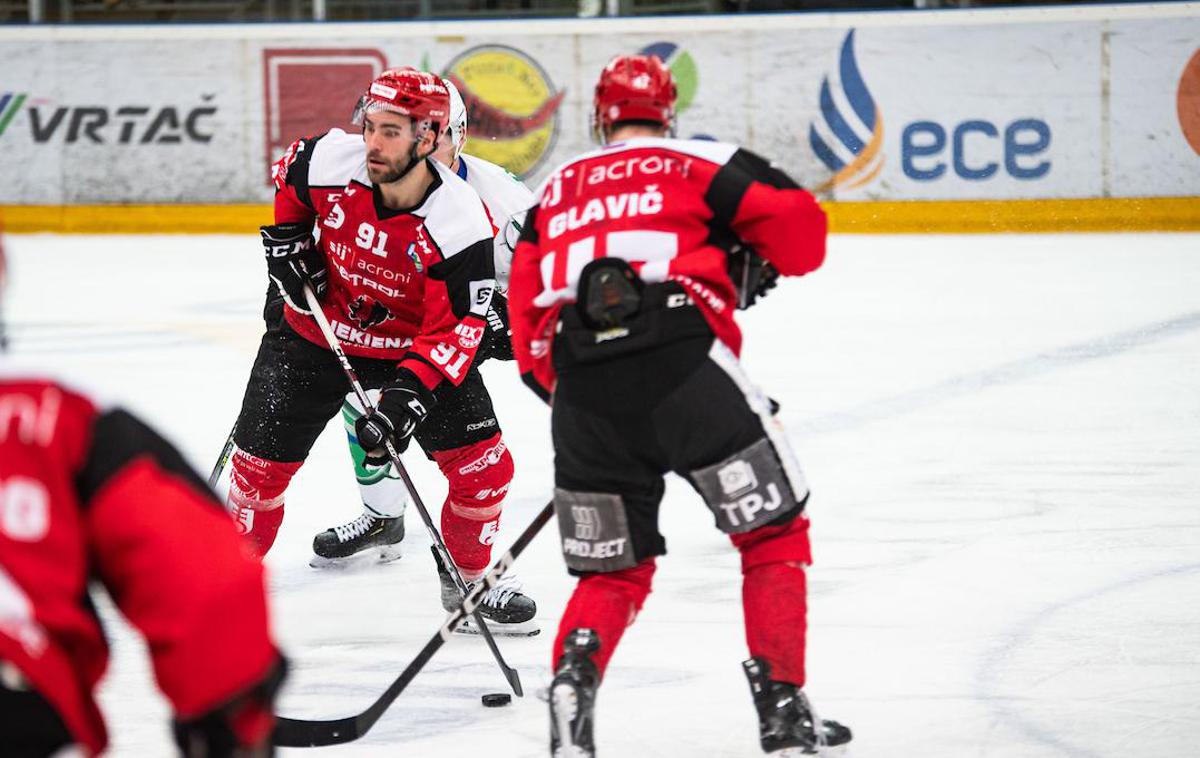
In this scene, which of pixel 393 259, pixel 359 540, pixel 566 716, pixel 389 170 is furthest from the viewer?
pixel 359 540

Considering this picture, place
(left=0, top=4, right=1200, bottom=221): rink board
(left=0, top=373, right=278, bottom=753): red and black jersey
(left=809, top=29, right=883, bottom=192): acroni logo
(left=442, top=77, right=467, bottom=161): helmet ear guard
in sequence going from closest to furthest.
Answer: (left=0, top=373, right=278, bottom=753): red and black jersey
(left=442, top=77, right=467, bottom=161): helmet ear guard
(left=0, top=4, right=1200, bottom=221): rink board
(left=809, top=29, right=883, bottom=192): acroni logo

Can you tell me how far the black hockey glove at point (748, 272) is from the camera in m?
2.49

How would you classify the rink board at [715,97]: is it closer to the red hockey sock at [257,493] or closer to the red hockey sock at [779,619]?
the red hockey sock at [257,493]

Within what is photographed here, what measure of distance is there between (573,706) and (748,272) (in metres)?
0.71

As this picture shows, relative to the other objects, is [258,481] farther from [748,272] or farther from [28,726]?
[28,726]

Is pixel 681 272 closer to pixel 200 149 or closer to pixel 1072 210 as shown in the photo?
pixel 1072 210

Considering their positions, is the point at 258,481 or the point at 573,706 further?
the point at 258,481

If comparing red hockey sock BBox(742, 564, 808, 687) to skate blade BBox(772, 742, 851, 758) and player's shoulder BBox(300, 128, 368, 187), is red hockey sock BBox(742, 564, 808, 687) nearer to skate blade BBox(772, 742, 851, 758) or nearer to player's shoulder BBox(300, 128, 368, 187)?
skate blade BBox(772, 742, 851, 758)

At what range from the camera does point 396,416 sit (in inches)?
123

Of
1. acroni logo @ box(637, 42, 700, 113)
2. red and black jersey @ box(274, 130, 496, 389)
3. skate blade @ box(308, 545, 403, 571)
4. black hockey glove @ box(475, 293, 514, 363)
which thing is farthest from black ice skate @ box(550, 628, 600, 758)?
acroni logo @ box(637, 42, 700, 113)

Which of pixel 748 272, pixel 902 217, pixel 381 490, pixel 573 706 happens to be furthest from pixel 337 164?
pixel 902 217

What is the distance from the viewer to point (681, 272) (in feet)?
7.71

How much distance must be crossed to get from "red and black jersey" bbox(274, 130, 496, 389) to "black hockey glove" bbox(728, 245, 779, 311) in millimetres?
854

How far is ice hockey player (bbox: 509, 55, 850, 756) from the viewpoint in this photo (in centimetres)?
230
